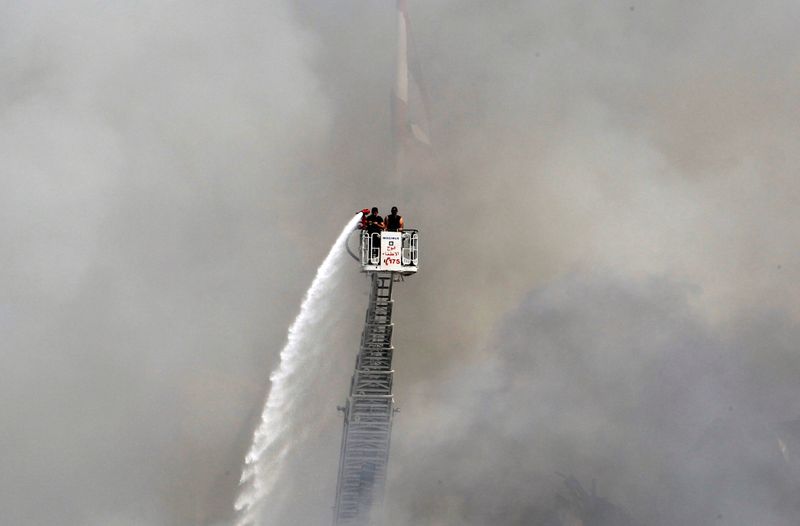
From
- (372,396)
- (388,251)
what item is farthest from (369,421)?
(388,251)

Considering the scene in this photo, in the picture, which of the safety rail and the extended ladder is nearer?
the safety rail

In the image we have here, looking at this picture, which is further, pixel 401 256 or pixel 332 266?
pixel 332 266

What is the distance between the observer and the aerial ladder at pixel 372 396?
3381 centimetres

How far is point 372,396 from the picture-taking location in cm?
3641

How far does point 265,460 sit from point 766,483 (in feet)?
100

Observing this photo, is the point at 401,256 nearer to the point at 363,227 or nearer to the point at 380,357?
the point at 363,227

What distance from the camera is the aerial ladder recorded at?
1331 inches

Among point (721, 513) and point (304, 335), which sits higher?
point (304, 335)

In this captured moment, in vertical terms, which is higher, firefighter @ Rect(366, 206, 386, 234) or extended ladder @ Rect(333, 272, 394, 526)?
firefighter @ Rect(366, 206, 386, 234)

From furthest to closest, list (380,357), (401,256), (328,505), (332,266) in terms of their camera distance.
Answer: (328,505), (332,266), (380,357), (401,256)

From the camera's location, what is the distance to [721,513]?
176 feet

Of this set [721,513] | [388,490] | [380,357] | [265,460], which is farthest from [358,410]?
[721,513]

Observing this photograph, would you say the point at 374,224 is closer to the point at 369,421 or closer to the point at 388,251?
the point at 388,251

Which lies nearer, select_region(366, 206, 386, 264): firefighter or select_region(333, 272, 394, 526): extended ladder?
select_region(366, 206, 386, 264): firefighter
